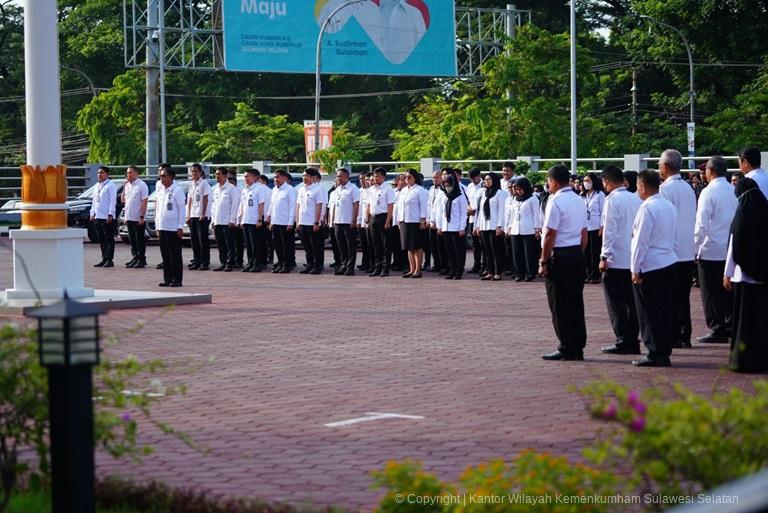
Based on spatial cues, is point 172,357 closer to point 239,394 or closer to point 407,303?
point 239,394

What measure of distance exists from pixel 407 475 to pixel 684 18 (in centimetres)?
4625

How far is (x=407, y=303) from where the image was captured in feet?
62.8

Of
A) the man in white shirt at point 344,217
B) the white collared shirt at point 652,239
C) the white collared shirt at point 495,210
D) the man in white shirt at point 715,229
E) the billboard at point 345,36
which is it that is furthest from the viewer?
the billboard at point 345,36

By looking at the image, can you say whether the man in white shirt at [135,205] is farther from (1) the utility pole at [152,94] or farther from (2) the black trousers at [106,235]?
(1) the utility pole at [152,94]

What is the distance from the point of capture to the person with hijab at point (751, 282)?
38.3 feet

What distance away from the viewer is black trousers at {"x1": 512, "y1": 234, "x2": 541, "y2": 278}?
2336 centimetres

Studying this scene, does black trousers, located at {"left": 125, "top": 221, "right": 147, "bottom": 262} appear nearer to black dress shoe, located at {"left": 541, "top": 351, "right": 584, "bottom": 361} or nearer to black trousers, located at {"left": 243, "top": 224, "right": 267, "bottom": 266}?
black trousers, located at {"left": 243, "top": 224, "right": 267, "bottom": 266}

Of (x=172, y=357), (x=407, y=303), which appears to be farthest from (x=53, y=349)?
(x=407, y=303)

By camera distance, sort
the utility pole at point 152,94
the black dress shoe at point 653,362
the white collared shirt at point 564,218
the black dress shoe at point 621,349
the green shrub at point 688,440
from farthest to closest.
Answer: the utility pole at point 152,94
the black dress shoe at point 621,349
the white collared shirt at point 564,218
the black dress shoe at point 653,362
the green shrub at point 688,440

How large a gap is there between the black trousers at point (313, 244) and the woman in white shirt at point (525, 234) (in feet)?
14.0

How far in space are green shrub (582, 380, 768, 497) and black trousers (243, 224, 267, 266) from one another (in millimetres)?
21950

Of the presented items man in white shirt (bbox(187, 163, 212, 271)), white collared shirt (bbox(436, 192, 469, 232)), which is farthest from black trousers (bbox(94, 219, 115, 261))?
white collared shirt (bbox(436, 192, 469, 232))

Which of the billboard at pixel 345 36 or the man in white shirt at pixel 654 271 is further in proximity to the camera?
the billboard at pixel 345 36

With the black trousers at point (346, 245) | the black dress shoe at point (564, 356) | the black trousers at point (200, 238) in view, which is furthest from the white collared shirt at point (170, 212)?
the black dress shoe at point (564, 356)
